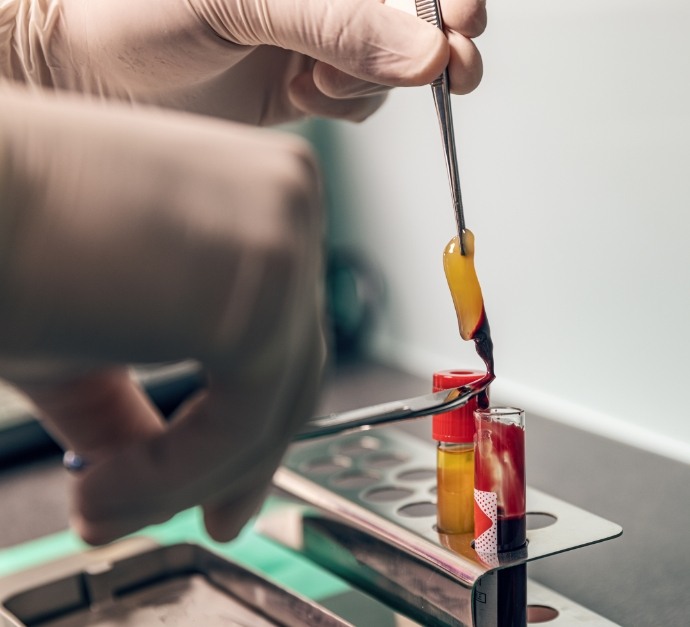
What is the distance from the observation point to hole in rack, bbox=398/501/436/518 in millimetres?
734

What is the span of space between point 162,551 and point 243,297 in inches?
20.3

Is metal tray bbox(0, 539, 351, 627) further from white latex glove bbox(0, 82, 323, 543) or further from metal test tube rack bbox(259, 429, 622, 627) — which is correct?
white latex glove bbox(0, 82, 323, 543)

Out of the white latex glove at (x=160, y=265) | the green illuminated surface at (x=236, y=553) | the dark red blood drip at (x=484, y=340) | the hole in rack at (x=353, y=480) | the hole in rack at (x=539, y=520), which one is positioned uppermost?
the white latex glove at (x=160, y=265)

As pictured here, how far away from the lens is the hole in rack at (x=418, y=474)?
2.69 ft

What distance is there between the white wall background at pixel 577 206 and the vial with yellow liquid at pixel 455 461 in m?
0.35

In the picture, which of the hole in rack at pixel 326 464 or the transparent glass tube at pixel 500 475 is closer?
the transparent glass tube at pixel 500 475

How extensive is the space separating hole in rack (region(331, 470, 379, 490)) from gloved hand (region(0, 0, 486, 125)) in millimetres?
315

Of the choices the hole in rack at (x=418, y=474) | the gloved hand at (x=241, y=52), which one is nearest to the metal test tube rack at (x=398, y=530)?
the hole in rack at (x=418, y=474)

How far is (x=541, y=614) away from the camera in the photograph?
2.39ft

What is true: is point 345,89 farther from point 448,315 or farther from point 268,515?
point 448,315

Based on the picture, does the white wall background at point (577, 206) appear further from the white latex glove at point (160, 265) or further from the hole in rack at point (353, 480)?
the white latex glove at point (160, 265)

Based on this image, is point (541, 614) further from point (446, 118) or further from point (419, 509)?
point (446, 118)

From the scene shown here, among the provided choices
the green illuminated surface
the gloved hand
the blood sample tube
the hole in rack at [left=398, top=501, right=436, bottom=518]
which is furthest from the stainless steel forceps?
the green illuminated surface

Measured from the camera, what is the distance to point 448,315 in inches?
52.2
